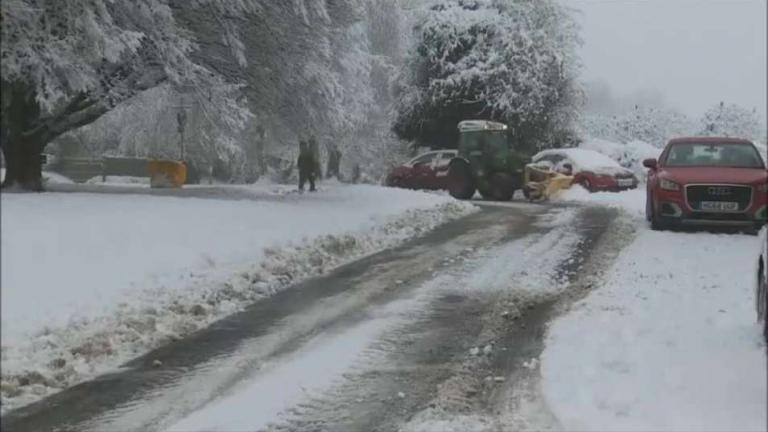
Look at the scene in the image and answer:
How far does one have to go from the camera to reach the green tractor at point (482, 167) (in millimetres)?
13938

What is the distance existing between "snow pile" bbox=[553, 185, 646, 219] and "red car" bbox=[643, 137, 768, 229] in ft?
0.94

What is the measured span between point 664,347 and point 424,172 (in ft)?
54.2

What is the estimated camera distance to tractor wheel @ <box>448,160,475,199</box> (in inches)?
706

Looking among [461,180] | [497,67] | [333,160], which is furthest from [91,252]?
[461,180]

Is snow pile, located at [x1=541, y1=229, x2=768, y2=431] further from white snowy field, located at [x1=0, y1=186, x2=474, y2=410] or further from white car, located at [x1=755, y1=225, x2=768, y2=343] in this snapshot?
white snowy field, located at [x1=0, y1=186, x2=474, y2=410]

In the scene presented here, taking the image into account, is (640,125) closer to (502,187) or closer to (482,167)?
(502,187)

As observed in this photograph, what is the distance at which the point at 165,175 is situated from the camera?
291 cm

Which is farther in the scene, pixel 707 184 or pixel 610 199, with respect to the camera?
pixel 610 199

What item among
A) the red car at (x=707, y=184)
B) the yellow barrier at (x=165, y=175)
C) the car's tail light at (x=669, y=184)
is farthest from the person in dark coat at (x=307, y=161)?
the yellow barrier at (x=165, y=175)

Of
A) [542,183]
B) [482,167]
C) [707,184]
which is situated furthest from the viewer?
[482,167]

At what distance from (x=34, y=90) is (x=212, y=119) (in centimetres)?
541

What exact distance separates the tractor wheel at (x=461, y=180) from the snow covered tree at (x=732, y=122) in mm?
14982

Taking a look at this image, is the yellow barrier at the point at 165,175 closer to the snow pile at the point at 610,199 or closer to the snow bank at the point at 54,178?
the snow bank at the point at 54,178

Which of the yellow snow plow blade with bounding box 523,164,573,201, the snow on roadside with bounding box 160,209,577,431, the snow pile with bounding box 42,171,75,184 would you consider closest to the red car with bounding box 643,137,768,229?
the snow on roadside with bounding box 160,209,577,431
